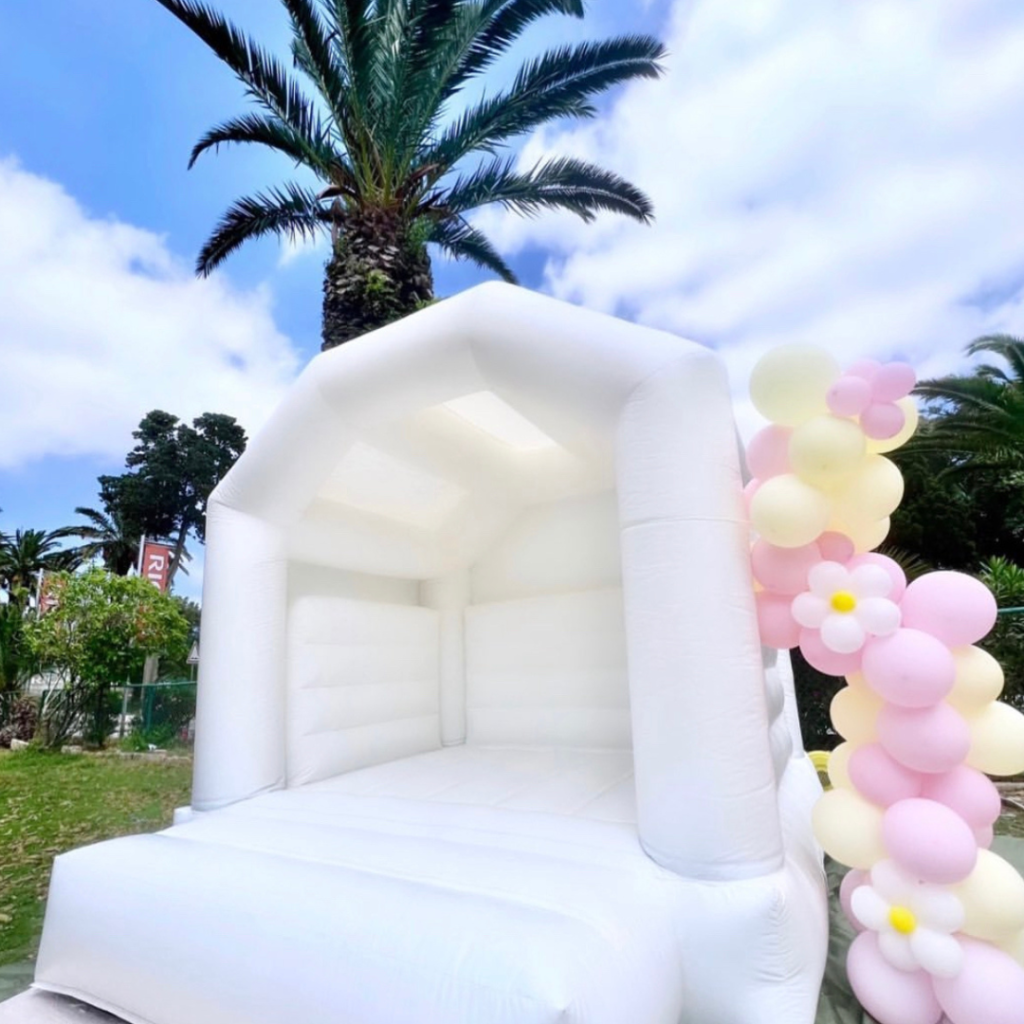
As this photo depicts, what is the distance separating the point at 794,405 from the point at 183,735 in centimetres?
664

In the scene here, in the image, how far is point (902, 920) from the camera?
1424 millimetres

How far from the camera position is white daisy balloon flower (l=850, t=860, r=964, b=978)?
136cm

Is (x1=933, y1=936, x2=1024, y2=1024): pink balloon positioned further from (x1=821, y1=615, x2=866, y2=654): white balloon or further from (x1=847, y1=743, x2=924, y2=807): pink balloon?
(x1=821, y1=615, x2=866, y2=654): white balloon

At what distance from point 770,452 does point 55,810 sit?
507 centimetres

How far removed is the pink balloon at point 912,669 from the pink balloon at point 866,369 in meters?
0.65

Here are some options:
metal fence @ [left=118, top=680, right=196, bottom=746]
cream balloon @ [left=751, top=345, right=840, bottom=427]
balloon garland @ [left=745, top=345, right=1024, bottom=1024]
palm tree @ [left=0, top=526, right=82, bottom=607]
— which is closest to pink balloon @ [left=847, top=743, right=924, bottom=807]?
balloon garland @ [left=745, top=345, right=1024, bottom=1024]

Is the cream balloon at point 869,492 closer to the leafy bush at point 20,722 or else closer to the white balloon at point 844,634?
the white balloon at point 844,634

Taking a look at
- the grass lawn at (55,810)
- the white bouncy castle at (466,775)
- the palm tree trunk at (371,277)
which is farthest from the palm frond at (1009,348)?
the grass lawn at (55,810)

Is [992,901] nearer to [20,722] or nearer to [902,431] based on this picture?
[902,431]

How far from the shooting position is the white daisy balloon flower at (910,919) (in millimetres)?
1360

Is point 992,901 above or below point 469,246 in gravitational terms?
below

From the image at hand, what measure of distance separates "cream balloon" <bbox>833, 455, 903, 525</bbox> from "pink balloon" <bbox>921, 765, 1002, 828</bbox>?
0.66 meters

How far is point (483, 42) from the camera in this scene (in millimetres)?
4895

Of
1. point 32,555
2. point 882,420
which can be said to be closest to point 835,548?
point 882,420
